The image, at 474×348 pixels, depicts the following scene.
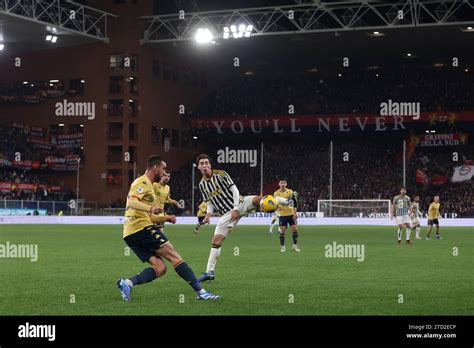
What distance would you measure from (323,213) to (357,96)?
1602cm

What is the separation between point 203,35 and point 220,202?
42.8 meters

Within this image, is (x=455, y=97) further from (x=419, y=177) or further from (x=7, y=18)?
(x=7, y=18)

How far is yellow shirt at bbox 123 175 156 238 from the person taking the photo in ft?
42.8

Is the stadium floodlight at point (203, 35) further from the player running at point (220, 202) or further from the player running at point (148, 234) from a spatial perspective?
the player running at point (148, 234)

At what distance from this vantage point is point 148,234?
13.3 m

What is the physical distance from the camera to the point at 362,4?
174 ft

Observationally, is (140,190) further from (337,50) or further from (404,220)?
(337,50)

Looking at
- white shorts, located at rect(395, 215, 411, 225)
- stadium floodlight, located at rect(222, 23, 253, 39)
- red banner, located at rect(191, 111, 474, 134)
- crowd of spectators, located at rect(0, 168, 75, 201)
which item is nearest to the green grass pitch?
white shorts, located at rect(395, 215, 411, 225)

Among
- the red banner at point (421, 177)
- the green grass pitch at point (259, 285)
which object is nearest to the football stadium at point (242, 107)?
the red banner at point (421, 177)

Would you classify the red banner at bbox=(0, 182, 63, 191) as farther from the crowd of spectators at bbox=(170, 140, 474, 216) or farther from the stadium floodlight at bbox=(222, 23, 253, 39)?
the stadium floodlight at bbox=(222, 23, 253, 39)

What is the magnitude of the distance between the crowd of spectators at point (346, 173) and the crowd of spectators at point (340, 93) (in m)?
3.54
